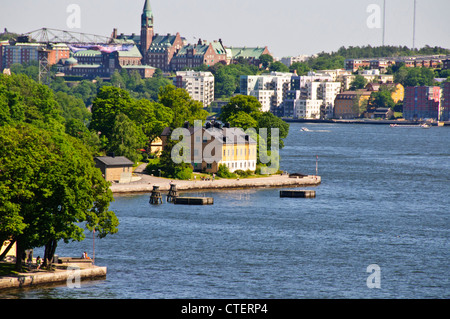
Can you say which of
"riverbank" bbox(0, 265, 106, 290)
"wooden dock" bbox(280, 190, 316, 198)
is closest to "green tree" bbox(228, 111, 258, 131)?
"wooden dock" bbox(280, 190, 316, 198)

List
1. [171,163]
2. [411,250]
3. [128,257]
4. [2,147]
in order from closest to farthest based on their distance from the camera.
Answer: [2,147] → [128,257] → [411,250] → [171,163]

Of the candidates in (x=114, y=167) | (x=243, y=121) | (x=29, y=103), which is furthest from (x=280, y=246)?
(x=243, y=121)

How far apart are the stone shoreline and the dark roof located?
1791mm

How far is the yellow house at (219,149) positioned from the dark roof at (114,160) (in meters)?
8.85

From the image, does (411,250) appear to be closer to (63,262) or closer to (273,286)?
(273,286)

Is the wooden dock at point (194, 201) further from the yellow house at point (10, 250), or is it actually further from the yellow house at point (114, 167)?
the yellow house at point (10, 250)

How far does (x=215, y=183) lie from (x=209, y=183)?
1.78 feet

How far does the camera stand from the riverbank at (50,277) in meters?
42.4

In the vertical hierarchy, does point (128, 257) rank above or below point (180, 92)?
below

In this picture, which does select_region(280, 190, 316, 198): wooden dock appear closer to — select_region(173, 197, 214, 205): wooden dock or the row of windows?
select_region(173, 197, 214, 205): wooden dock

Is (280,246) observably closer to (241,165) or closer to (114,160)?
(114,160)
